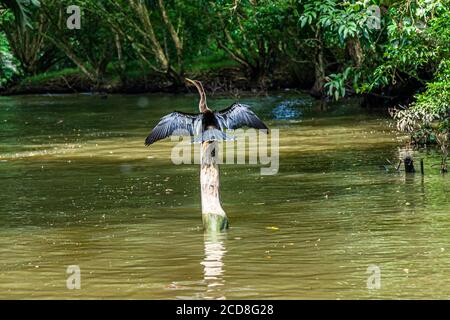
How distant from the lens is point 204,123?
11.6m

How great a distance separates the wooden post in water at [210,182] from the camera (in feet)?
38.0

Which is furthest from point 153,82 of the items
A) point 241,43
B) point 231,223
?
point 231,223

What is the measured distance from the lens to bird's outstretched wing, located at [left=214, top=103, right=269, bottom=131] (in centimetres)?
1178

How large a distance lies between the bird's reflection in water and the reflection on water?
19 millimetres

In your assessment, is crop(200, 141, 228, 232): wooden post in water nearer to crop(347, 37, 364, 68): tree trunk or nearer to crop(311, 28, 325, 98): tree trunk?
crop(347, 37, 364, 68): tree trunk

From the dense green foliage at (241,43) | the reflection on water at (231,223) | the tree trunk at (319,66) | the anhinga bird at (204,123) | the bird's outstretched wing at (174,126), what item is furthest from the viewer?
the tree trunk at (319,66)

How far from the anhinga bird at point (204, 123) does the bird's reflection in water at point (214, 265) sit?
1.12 metres

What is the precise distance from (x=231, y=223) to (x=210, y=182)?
148cm

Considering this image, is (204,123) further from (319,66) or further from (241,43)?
(241,43)

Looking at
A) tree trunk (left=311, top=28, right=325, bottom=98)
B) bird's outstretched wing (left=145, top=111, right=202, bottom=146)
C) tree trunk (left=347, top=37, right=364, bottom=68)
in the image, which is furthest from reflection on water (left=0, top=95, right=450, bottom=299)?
tree trunk (left=311, top=28, right=325, bottom=98)

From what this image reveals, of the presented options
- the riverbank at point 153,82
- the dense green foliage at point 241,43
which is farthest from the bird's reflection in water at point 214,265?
the riverbank at point 153,82

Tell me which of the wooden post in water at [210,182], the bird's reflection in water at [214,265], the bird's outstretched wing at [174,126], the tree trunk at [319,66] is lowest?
the bird's reflection in water at [214,265]

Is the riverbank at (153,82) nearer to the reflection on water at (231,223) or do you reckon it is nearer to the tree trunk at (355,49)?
the tree trunk at (355,49)
